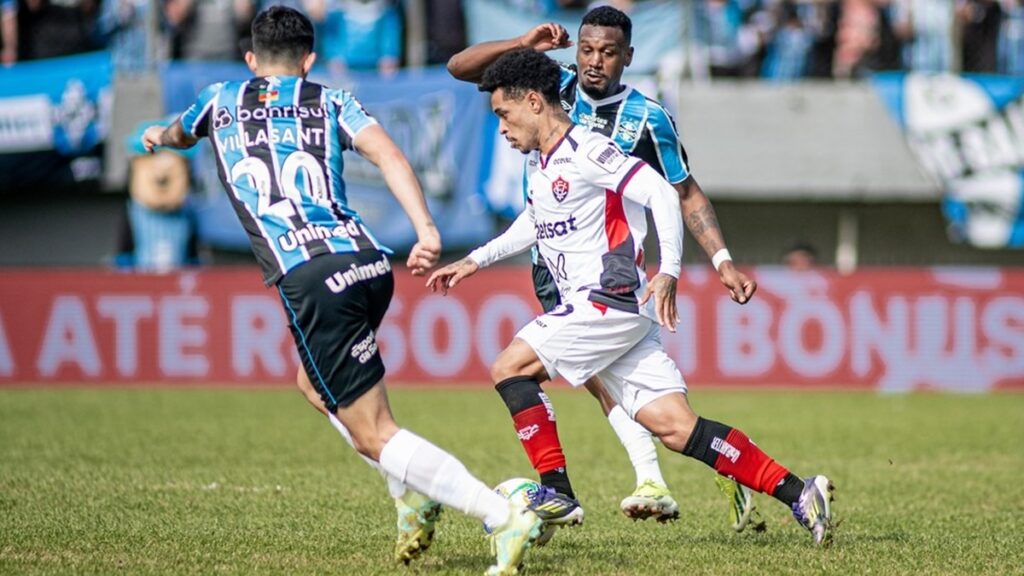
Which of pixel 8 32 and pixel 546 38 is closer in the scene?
pixel 546 38

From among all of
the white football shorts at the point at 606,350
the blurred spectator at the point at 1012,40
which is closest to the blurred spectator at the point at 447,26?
the blurred spectator at the point at 1012,40

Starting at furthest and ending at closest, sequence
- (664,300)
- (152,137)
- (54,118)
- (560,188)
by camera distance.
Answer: (54,118) < (152,137) < (560,188) < (664,300)

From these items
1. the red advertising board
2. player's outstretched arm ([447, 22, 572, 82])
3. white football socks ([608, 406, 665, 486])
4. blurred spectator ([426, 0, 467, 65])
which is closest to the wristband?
white football socks ([608, 406, 665, 486])

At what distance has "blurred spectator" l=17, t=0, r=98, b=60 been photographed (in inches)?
Answer: 731

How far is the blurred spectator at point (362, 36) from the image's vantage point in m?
18.4

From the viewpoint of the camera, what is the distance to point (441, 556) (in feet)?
21.5

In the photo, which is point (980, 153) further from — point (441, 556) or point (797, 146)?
point (441, 556)

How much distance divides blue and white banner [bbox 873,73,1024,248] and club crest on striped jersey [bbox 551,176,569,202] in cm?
1344

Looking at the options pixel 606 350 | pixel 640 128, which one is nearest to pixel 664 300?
pixel 606 350

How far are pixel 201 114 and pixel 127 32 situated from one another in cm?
1351

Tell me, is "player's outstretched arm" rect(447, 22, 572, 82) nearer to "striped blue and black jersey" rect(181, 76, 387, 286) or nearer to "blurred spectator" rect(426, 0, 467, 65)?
"striped blue and black jersey" rect(181, 76, 387, 286)

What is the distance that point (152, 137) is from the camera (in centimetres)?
687

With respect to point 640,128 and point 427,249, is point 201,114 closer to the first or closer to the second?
point 427,249

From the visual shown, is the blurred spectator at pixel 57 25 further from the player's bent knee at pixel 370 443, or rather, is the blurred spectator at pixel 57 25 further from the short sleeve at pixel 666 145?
the player's bent knee at pixel 370 443
